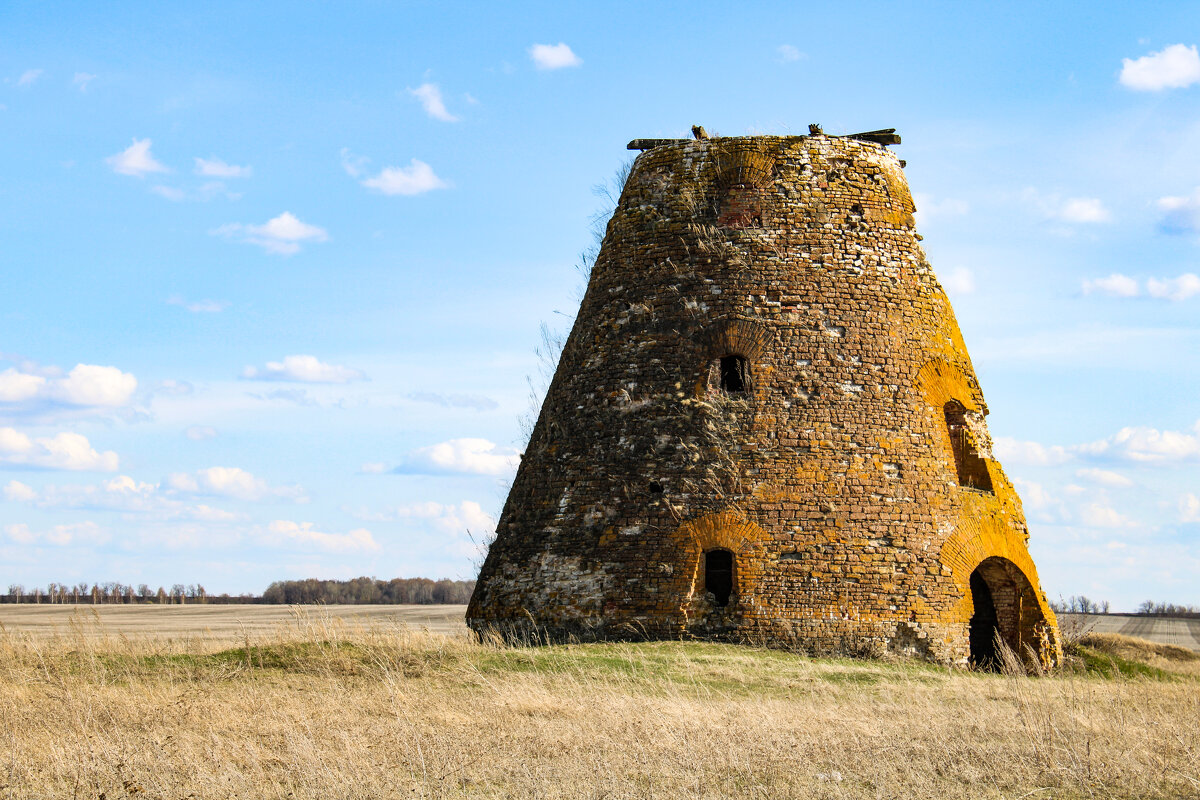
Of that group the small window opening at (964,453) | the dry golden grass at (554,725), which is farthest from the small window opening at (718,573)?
the small window opening at (964,453)

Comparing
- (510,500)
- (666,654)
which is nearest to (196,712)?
(666,654)

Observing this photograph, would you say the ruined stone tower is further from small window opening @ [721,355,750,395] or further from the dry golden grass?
the dry golden grass

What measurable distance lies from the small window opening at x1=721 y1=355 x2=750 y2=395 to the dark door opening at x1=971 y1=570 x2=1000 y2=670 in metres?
4.23

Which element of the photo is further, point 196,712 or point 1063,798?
point 196,712

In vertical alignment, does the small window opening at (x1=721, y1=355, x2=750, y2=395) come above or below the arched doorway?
above

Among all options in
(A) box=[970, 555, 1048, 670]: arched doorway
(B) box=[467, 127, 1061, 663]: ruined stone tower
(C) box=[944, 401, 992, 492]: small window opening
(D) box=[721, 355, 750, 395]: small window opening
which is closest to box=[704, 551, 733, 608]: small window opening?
(B) box=[467, 127, 1061, 663]: ruined stone tower

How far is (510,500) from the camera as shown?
15.4 m

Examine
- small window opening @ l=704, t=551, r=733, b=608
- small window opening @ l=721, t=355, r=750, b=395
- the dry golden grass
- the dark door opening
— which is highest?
small window opening @ l=721, t=355, r=750, b=395

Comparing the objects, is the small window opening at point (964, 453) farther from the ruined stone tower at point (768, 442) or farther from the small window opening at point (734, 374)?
the small window opening at point (734, 374)

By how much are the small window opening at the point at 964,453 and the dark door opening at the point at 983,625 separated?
1.30 m

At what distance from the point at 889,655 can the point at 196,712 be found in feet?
26.1

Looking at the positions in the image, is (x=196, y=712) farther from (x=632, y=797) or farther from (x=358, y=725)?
(x=632, y=797)

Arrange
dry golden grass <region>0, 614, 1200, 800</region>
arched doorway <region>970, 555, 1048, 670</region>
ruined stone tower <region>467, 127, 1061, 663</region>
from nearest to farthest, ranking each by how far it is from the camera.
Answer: dry golden grass <region>0, 614, 1200, 800</region> → ruined stone tower <region>467, 127, 1061, 663</region> → arched doorway <region>970, 555, 1048, 670</region>

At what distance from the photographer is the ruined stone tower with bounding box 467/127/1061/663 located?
42.9 feet
